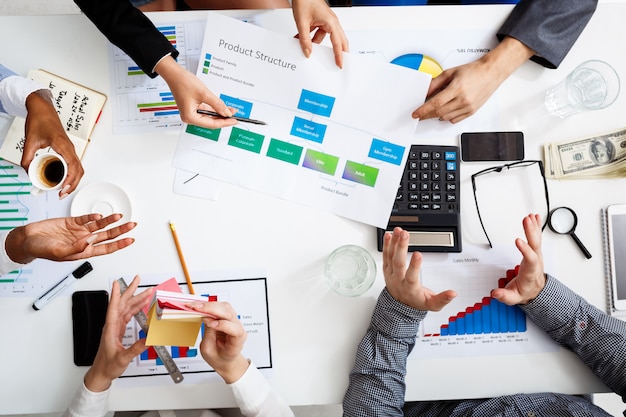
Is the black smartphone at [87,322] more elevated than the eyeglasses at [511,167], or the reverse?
the eyeglasses at [511,167]

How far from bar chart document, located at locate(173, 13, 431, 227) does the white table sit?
0.04 meters

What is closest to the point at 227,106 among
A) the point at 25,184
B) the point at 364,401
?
the point at 25,184

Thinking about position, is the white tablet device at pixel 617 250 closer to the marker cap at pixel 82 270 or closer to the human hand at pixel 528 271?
the human hand at pixel 528 271

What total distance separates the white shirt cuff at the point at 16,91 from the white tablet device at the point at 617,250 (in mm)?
1208

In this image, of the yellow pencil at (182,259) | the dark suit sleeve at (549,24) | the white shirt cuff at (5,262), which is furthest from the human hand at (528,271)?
the white shirt cuff at (5,262)

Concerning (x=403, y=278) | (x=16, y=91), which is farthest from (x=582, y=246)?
(x=16, y=91)

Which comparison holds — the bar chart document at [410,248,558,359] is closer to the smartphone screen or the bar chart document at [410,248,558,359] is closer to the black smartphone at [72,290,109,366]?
the smartphone screen

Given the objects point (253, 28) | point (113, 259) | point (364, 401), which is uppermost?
point (253, 28)

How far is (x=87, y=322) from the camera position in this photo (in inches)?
39.0

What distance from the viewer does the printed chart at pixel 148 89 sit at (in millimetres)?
999

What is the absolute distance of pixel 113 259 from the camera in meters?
0.99

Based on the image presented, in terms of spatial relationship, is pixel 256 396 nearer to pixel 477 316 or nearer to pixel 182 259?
pixel 182 259

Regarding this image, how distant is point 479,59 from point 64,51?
2.89 feet

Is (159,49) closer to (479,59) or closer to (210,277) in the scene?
(210,277)
